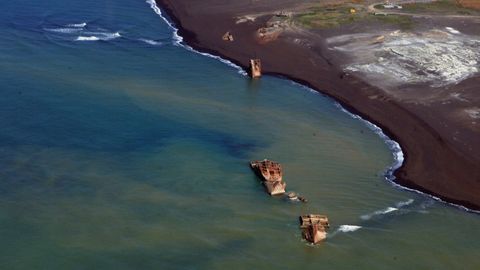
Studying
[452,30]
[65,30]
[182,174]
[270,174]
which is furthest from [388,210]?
[65,30]

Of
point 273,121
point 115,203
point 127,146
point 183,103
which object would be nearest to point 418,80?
point 273,121

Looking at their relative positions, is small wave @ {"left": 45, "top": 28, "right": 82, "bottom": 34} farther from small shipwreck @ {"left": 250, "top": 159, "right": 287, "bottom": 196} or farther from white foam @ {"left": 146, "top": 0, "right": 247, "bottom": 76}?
small shipwreck @ {"left": 250, "top": 159, "right": 287, "bottom": 196}

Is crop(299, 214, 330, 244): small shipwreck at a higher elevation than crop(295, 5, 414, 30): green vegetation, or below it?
below

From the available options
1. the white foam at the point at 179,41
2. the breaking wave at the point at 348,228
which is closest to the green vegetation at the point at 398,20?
the white foam at the point at 179,41

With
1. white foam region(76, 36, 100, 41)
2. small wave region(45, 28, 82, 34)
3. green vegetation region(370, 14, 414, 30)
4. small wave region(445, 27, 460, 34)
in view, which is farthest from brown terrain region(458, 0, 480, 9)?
small wave region(45, 28, 82, 34)

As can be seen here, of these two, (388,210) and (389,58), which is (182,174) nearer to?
(388,210)

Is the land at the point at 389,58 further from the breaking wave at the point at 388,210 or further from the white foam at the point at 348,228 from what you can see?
the white foam at the point at 348,228
